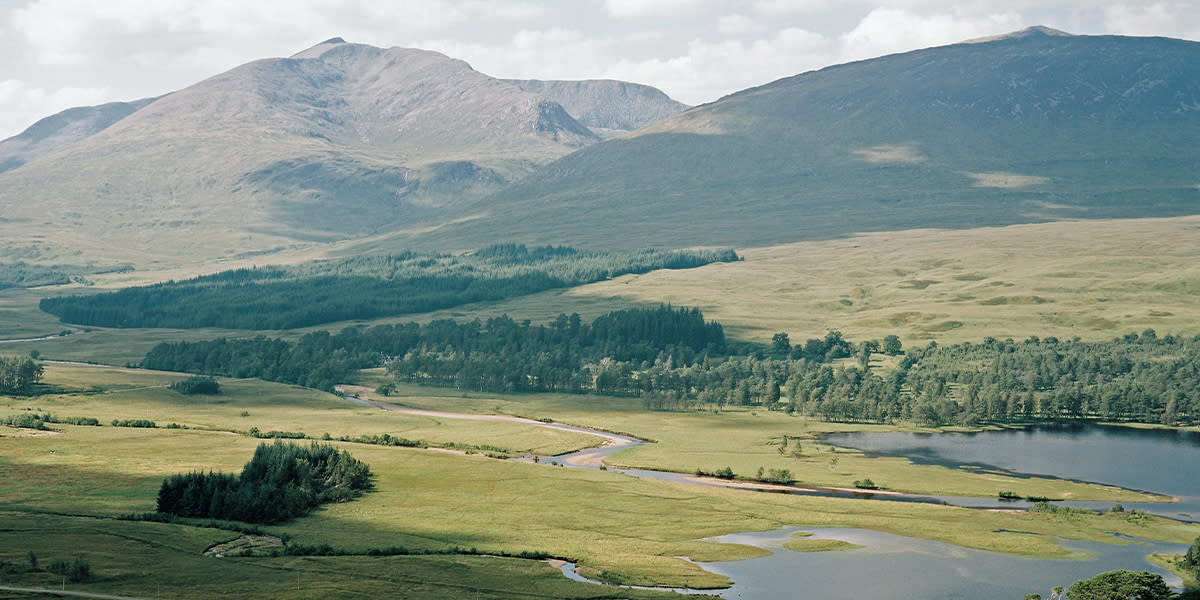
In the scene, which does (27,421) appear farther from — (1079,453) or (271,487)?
(1079,453)

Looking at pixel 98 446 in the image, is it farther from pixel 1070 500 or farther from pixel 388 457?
pixel 1070 500

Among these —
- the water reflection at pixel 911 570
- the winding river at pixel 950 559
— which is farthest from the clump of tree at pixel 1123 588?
the winding river at pixel 950 559

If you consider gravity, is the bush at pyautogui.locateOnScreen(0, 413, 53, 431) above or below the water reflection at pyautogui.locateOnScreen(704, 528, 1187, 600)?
above

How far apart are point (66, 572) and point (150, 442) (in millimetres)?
80297

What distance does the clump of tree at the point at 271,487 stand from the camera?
4336 inches

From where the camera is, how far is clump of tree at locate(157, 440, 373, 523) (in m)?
110

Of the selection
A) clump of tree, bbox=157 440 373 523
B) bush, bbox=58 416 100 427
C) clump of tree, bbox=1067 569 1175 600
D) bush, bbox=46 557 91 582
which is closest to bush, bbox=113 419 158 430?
bush, bbox=58 416 100 427

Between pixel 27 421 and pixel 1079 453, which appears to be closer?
pixel 1079 453

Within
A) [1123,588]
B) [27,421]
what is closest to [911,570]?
[1123,588]

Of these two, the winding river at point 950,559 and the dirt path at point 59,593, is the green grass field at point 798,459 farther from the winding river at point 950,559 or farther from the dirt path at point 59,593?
the dirt path at point 59,593

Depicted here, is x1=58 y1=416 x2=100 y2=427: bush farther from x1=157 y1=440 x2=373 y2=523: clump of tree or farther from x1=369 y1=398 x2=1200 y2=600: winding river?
x1=369 y1=398 x2=1200 y2=600: winding river

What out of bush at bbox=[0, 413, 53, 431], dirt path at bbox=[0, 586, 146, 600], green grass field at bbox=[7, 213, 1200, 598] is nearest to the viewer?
dirt path at bbox=[0, 586, 146, 600]

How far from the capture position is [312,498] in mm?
119500

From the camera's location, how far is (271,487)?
369 ft
